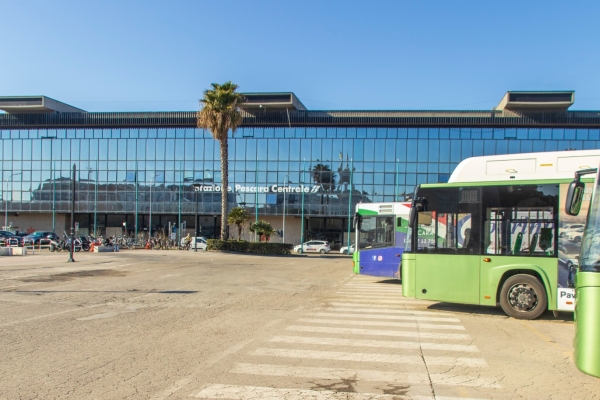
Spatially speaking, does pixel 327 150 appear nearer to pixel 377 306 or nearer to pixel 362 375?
pixel 377 306

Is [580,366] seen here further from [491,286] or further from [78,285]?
[78,285]

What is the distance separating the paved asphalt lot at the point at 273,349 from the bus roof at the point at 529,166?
3.06 meters

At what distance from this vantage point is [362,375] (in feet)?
21.0

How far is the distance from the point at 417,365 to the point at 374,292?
370 inches

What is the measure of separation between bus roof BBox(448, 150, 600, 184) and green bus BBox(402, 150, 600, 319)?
2 cm

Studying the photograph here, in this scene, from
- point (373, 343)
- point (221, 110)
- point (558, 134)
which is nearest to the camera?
point (373, 343)

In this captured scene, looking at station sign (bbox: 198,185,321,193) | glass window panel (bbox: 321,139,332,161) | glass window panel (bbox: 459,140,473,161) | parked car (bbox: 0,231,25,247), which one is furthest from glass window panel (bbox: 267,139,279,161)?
parked car (bbox: 0,231,25,247)

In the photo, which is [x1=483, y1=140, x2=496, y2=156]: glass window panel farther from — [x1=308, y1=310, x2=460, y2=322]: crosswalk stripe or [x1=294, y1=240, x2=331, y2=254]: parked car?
[x1=308, y1=310, x2=460, y2=322]: crosswalk stripe

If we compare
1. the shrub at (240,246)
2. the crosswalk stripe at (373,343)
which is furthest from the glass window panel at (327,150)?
the crosswalk stripe at (373,343)

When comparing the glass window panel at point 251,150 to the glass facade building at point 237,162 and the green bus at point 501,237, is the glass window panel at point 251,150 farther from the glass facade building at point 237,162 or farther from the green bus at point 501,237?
the green bus at point 501,237

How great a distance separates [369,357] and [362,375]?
99 centimetres

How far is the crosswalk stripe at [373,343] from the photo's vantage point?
809 centimetres

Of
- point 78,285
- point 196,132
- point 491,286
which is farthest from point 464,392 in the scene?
point 196,132

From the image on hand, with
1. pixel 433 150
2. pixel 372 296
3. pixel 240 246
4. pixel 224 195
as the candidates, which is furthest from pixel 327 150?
pixel 372 296
